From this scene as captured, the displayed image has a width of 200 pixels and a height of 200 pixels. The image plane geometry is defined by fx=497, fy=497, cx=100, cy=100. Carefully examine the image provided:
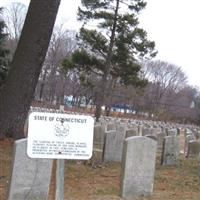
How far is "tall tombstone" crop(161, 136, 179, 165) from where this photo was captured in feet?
44.4

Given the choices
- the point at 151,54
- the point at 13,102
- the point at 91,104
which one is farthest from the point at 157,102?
the point at 13,102

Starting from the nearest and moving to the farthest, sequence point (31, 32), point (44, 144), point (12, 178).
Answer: point (44, 144) → point (12, 178) → point (31, 32)

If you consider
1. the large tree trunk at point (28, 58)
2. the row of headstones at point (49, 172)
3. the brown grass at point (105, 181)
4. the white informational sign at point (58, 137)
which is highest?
the large tree trunk at point (28, 58)

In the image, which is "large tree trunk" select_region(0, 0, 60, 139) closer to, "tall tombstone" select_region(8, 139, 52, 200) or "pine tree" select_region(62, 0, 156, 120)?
"tall tombstone" select_region(8, 139, 52, 200)

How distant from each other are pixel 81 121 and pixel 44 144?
51cm

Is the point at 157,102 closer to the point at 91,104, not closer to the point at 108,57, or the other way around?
the point at 91,104

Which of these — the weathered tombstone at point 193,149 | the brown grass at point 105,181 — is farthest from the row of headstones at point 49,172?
the weathered tombstone at point 193,149

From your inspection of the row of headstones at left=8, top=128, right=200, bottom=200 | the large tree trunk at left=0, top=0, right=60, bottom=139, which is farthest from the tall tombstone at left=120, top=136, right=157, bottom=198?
the large tree trunk at left=0, top=0, right=60, bottom=139

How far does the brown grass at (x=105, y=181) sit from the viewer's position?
8.62 meters

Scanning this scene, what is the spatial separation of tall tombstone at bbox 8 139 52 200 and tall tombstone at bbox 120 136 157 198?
4.65 feet

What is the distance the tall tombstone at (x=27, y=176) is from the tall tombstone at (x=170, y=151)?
20.1 ft

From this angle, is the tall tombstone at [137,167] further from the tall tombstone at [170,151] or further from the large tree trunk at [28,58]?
the tall tombstone at [170,151]

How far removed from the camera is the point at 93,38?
113ft

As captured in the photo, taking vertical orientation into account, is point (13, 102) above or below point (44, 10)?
below
